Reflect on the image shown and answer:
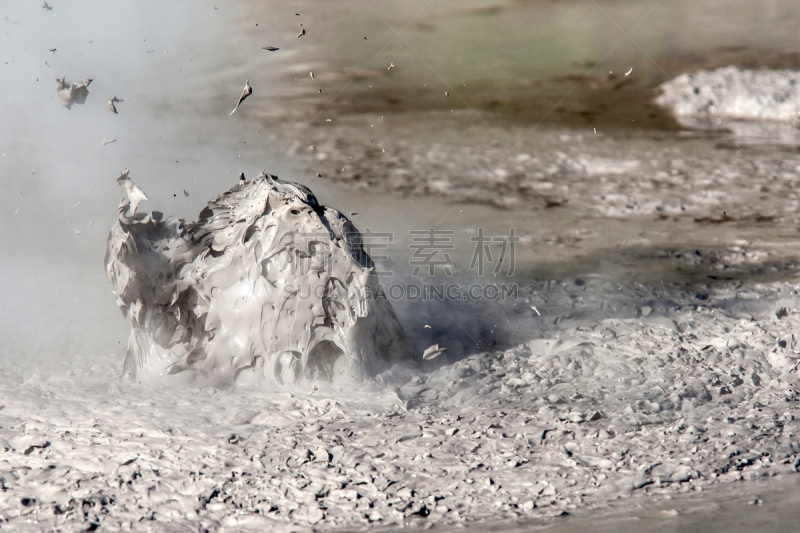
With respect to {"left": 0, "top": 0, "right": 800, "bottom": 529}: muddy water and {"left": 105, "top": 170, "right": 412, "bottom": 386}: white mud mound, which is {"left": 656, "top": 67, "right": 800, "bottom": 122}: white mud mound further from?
{"left": 105, "top": 170, "right": 412, "bottom": 386}: white mud mound

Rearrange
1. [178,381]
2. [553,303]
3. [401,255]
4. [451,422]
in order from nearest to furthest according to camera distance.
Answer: [451,422]
[178,381]
[553,303]
[401,255]

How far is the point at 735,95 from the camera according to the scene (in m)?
4.07

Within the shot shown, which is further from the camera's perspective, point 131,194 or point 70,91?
point 70,91

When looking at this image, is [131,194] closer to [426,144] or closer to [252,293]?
[252,293]

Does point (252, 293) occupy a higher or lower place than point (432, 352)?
higher

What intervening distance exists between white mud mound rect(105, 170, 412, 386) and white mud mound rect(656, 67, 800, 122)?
3091 millimetres

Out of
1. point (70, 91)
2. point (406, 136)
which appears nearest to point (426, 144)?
point (406, 136)

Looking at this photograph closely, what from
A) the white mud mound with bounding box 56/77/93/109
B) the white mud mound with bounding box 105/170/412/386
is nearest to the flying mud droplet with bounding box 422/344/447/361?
the white mud mound with bounding box 105/170/412/386

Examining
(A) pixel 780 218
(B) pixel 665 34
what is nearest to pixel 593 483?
(A) pixel 780 218

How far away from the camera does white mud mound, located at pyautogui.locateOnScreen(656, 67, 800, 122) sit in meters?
3.95

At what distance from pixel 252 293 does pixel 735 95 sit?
361 centimetres

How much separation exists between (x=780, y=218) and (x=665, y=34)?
8.37 ft

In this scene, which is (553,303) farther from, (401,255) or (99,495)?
(99,495)

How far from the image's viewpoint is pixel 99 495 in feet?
4.15
